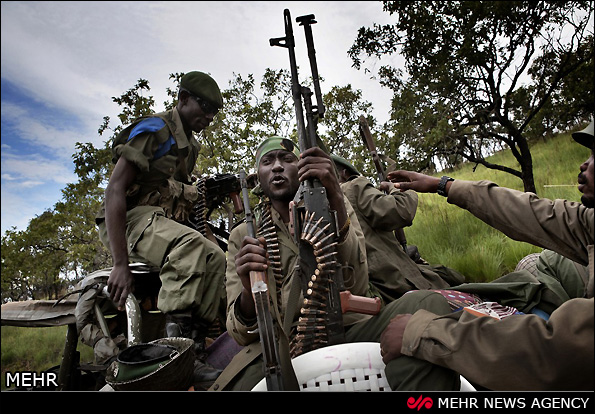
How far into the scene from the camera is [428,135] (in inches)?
269

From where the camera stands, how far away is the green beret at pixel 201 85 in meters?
4.03

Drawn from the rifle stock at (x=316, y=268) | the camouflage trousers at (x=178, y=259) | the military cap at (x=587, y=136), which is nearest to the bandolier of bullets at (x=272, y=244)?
the rifle stock at (x=316, y=268)

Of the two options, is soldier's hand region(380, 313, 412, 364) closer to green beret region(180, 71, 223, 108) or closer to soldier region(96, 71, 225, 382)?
soldier region(96, 71, 225, 382)

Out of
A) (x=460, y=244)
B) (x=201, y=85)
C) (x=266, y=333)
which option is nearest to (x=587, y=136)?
(x=266, y=333)

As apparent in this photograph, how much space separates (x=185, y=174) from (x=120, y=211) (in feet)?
3.59

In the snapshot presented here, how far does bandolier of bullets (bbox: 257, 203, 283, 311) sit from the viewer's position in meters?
2.81

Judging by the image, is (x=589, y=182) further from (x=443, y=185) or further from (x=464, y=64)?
(x=464, y=64)

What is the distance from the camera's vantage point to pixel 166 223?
3.66 meters

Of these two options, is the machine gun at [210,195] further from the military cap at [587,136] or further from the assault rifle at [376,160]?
the military cap at [587,136]

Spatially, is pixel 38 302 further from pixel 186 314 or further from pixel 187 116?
pixel 187 116

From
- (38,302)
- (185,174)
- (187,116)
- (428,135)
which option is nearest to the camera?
(38,302)
